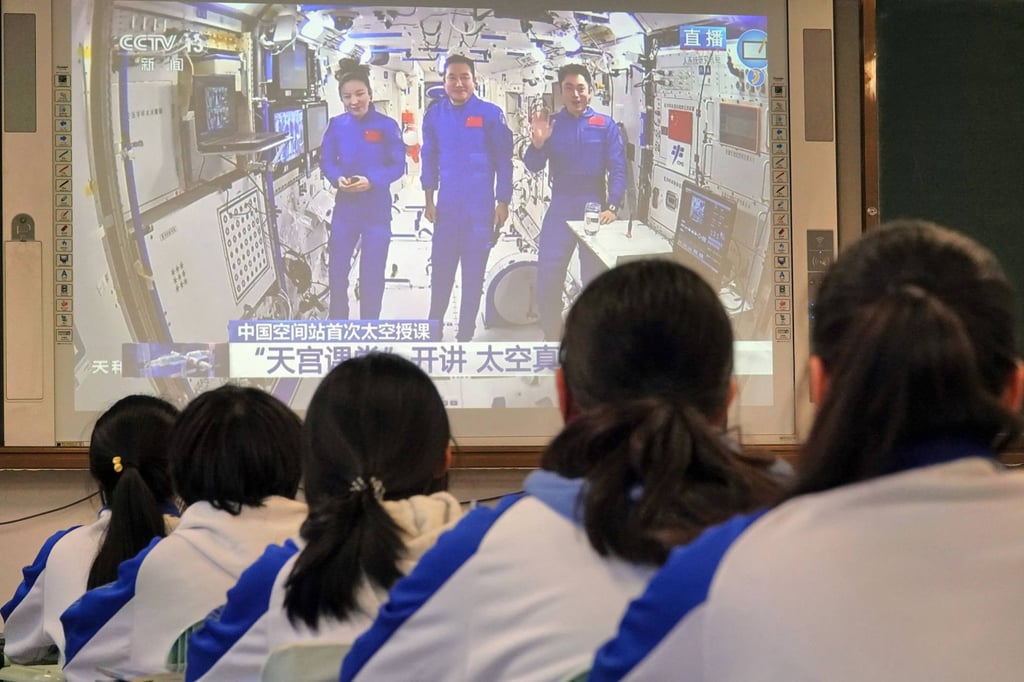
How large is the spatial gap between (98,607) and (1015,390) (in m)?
1.53

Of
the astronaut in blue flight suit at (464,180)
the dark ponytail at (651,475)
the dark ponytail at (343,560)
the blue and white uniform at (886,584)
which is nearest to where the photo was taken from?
the blue and white uniform at (886,584)

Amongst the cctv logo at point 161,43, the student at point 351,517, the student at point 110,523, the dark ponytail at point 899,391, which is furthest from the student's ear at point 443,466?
the cctv logo at point 161,43

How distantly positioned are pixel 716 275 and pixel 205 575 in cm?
215

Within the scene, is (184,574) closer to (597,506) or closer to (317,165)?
(597,506)

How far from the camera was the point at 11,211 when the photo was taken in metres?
3.24

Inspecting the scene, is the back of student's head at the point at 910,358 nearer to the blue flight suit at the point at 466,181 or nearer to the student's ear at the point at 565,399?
the student's ear at the point at 565,399

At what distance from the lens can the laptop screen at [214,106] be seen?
332cm

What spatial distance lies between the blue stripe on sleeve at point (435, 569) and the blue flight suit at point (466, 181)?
2.27 metres

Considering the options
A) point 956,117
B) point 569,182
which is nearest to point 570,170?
point 569,182

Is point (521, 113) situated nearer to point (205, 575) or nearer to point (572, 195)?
point (572, 195)

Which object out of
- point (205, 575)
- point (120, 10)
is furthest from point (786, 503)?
point (120, 10)

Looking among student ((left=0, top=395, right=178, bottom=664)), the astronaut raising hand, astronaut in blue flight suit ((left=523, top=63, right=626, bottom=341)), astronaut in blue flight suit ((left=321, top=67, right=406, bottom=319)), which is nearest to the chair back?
student ((left=0, top=395, right=178, bottom=664))

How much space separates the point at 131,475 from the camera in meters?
2.06

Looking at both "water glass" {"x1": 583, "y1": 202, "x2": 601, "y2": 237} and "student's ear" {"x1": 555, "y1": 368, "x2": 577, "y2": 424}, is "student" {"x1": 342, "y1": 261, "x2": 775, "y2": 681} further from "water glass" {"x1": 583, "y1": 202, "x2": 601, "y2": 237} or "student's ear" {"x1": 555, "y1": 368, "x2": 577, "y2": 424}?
"water glass" {"x1": 583, "y1": 202, "x2": 601, "y2": 237}
